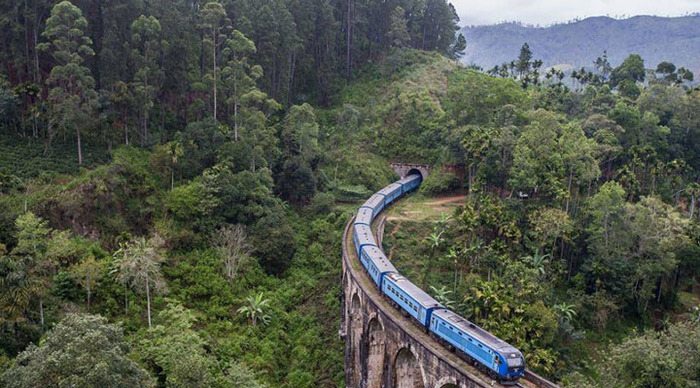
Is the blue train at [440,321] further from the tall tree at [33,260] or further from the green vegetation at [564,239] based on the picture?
the tall tree at [33,260]

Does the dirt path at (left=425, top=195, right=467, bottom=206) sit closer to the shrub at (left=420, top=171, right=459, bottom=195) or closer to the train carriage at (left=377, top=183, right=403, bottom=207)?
the shrub at (left=420, top=171, right=459, bottom=195)

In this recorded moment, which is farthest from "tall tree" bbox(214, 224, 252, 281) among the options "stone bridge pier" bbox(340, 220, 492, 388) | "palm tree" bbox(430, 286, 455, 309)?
"palm tree" bbox(430, 286, 455, 309)

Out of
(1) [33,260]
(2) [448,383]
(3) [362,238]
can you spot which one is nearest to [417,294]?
(2) [448,383]

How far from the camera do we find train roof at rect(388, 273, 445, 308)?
32.0 metres

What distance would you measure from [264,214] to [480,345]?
26.0 m

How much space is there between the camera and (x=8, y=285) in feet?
93.1

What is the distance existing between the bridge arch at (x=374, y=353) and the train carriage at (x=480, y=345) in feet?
19.5

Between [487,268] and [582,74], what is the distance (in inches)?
1922

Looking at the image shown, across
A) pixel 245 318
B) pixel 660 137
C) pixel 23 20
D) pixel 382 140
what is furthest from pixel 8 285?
pixel 660 137

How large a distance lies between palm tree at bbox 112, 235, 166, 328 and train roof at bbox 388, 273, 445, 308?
52.6ft

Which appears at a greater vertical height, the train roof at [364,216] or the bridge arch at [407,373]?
Answer: the train roof at [364,216]

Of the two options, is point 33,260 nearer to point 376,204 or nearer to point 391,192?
point 376,204

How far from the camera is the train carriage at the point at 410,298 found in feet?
104

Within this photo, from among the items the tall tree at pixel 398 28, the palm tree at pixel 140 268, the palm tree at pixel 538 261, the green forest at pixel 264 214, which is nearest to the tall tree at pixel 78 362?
the green forest at pixel 264 214
